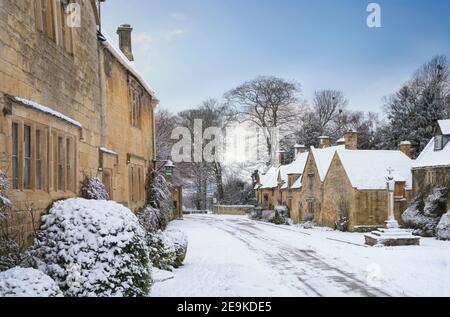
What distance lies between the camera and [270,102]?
73.3 ft

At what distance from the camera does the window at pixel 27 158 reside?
8.16 m

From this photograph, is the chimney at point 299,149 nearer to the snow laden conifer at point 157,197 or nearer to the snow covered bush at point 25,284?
the snow laden conifer at point 157,197

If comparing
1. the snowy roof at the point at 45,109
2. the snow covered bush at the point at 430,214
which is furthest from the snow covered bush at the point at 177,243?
the snow covered bush at the point at 430,214

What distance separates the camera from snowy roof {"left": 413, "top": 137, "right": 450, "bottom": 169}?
2488 centimetres

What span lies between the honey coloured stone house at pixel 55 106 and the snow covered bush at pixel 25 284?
1.91 metres

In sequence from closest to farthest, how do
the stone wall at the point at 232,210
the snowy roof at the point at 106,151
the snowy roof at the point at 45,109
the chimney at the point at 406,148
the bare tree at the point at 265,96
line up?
the snowy roof at the point at 45,109
the snowy roof at the point at 106,151
the bare tree at the point at 265,96
the chimney at the point at 406,148
the stone wall at the point at 232,210

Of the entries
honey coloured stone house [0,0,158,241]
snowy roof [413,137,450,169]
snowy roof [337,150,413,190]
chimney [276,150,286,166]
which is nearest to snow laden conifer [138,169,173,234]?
honey coloured stone house [0,0,158,241]

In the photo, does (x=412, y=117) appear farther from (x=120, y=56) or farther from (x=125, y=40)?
(x=120, y=56)

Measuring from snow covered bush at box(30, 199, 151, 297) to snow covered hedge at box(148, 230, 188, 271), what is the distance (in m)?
3.40

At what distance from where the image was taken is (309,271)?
12.4 meters

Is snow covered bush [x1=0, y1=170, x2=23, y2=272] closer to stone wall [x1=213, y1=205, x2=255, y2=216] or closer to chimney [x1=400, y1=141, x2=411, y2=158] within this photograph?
chimney [x1=400, y1=141, x2=411, y2=158]

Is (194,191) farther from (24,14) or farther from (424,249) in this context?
(24,14)

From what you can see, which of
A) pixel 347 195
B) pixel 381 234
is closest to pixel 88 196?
pixel 381 234

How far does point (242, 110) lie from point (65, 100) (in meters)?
18.4
